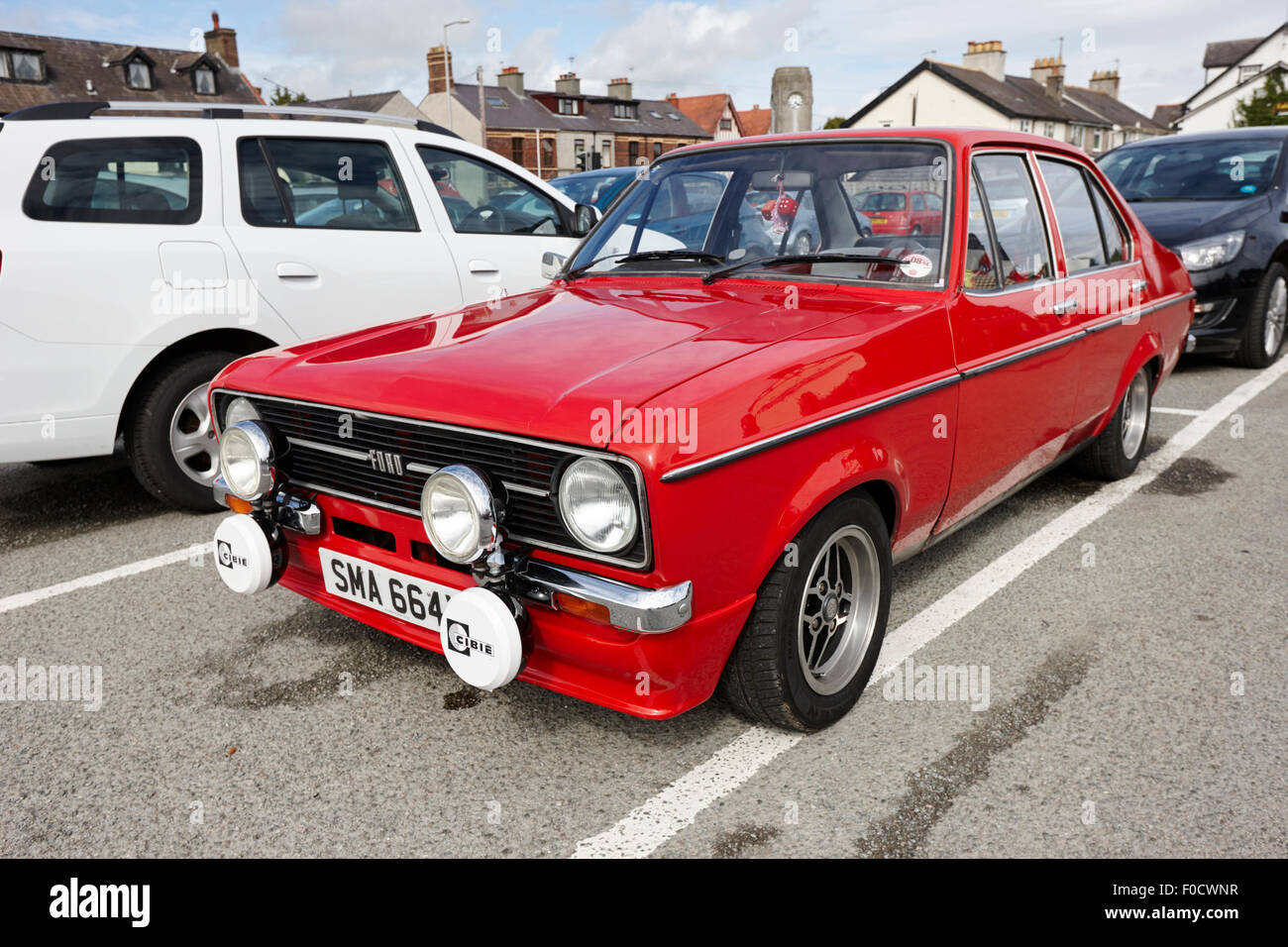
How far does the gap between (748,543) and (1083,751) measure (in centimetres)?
114

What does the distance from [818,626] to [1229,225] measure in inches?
254

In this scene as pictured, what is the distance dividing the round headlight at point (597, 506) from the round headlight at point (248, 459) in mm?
1084

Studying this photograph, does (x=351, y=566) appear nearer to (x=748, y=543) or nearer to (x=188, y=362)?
(x=748, y=543)

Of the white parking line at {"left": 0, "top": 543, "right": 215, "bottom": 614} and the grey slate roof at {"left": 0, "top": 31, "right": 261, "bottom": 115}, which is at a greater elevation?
the grey slate roof at {"left": 0, "top": 31, "right": 261, "bottom": 115}

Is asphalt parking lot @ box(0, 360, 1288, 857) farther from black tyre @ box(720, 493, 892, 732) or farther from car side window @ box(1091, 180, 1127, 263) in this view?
car side window @ box(1091, 180, 1127, 263)

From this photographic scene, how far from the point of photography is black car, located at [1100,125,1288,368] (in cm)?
725

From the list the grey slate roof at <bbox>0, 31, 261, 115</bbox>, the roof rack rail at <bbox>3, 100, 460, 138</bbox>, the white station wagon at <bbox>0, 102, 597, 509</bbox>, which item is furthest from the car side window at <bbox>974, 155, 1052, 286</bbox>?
the grey slate roof at <bbox>0, 31, 261, 115</bbox>

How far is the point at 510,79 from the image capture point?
58062mm

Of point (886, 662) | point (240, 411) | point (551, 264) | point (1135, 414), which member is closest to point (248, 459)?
point (240, 411)

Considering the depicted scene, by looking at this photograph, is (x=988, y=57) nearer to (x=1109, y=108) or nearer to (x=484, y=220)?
(x=1109, y=108)

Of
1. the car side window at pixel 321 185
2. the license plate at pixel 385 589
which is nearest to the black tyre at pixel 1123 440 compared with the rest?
the license plate at pixel 385 589

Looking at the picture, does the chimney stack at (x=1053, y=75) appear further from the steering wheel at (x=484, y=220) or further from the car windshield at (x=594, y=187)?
the steering wheel at (x=484, y=220)

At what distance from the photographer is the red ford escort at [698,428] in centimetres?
219

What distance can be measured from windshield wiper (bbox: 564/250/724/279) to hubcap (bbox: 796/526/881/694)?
116 centimetres
